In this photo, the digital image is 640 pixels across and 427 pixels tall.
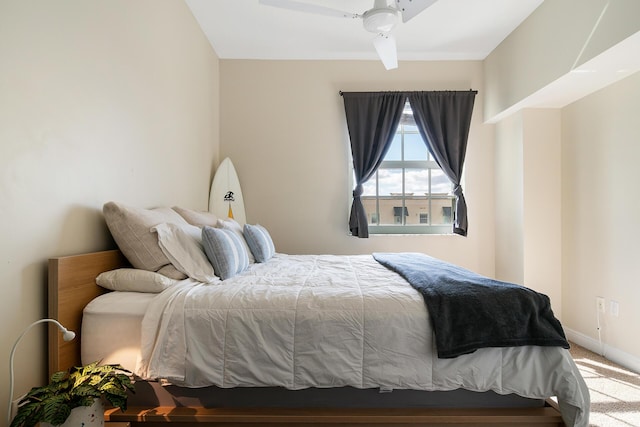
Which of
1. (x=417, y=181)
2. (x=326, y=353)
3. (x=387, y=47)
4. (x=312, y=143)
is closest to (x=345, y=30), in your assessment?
(x=387, y=47)

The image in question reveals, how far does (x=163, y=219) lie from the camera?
1942 mm

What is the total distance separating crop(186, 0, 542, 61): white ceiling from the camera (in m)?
2.95

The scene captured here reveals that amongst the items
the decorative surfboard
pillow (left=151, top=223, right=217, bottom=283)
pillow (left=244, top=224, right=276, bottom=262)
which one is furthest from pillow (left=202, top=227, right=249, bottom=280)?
the decorative surfboard

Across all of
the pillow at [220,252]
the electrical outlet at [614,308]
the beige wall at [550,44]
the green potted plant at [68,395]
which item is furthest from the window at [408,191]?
the green potted plant at [68,395]

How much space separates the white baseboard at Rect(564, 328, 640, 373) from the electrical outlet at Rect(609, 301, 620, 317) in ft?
0.81

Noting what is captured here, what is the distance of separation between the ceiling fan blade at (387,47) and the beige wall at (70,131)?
152 centimetres

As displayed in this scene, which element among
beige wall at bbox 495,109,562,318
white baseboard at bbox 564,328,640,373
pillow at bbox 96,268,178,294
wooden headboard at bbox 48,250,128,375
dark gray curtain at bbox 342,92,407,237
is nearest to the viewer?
wooden headboard at bbox 48,250,128,375

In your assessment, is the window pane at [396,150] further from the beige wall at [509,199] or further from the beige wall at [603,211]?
the beige wall at [603,211]

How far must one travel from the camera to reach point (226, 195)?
11.9ft

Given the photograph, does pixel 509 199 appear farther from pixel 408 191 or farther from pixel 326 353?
pixel 326 353

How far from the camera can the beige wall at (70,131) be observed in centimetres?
125

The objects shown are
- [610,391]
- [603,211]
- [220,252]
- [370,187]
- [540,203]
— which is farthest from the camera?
[370,187]

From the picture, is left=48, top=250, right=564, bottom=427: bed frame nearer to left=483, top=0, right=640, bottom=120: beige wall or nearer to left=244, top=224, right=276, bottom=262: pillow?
left=244, top=224, right=276, bottom=262: pillow

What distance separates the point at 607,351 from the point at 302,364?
2.52 meters
